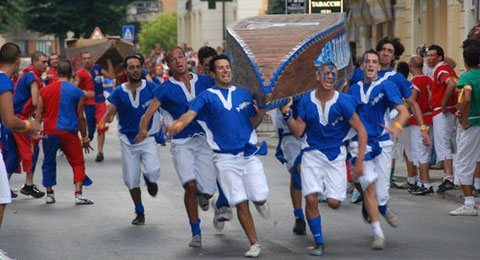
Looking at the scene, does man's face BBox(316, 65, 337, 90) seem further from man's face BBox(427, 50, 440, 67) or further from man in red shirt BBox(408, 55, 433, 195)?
man's face BBox(427, 50, 440, 67)

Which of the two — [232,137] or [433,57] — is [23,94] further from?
[232,137]

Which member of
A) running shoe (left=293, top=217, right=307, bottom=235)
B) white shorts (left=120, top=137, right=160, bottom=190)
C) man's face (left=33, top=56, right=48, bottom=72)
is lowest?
running shoe (left=293, top=217, right=307, bottom=235)

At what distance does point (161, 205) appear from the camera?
595 inches

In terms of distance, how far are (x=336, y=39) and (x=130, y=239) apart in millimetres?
3146

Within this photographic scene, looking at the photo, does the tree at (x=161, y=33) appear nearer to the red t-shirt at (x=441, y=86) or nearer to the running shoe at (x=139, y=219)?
the red t-shirt at (x=441, y=86)

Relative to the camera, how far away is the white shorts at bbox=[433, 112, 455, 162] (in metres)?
16.5

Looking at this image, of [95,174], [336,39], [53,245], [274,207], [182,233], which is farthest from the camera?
[95,174]

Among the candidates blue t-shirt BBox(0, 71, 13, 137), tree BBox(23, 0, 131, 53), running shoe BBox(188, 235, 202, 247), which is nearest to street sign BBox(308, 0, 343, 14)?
running shoe BBox(188, 235, 202, 247)

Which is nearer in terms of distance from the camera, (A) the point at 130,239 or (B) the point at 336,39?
(A) the point at 130,239

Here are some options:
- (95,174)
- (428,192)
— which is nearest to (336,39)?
(428,192)

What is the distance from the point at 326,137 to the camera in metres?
10.9

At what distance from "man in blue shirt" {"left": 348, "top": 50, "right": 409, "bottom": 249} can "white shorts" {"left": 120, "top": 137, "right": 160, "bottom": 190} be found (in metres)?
2.54

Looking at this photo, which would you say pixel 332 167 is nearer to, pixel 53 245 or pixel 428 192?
pixel 53 245

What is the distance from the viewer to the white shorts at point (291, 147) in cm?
1233
